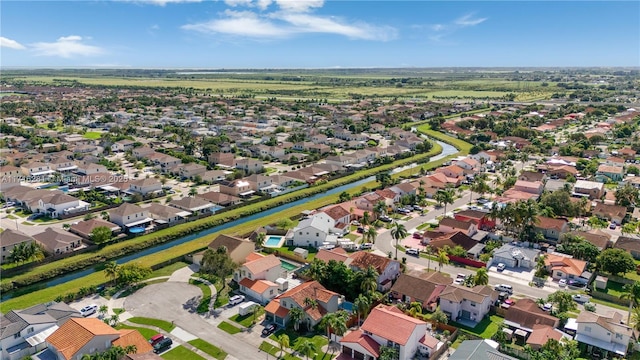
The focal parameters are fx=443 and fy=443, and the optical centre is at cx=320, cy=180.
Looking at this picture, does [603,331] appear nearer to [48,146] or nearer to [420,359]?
[420,359]

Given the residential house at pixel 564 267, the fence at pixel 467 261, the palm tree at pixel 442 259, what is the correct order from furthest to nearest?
the fence at pixel 467 261 → the palm tree at pixel 442 259 → the residential house at pixel 564 267

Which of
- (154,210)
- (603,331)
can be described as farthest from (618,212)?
(154,210)

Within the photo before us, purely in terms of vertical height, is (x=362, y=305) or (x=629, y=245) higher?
(x=362, y=305)

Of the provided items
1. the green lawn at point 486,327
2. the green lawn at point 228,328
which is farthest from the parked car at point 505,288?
the green lawn at point 228,328

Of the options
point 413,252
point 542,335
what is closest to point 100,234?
point 413,252

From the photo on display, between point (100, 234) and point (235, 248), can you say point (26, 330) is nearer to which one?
point (235, 248)

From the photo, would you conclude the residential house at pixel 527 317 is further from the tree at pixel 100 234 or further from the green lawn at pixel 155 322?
the tree at pixel 100 234

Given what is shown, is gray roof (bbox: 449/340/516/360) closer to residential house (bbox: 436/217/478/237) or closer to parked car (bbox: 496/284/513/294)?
parked car (bbox: 496/284/513/294)
